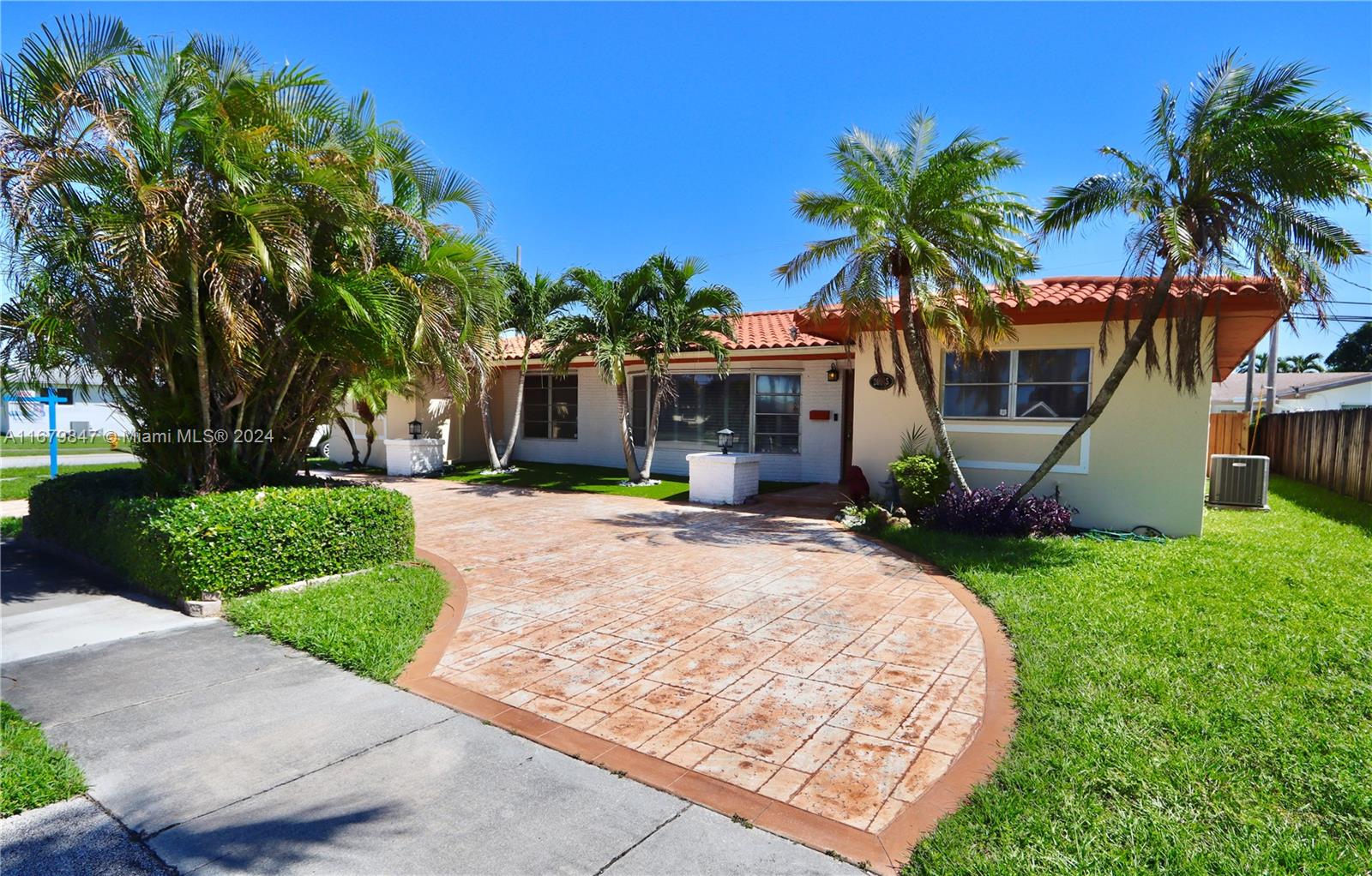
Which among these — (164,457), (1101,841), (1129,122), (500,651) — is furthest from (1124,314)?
(164,457)

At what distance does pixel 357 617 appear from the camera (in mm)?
5562

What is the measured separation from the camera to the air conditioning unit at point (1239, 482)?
11898mm

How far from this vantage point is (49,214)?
5.82 metres

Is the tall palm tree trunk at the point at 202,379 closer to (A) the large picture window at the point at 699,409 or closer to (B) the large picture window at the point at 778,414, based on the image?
(A) the large picture window at the point at 699,409

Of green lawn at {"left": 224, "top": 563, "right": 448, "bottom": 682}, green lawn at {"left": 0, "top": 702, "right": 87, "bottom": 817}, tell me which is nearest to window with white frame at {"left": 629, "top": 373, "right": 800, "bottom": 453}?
green lawn at {"left": 224, "top": 563, "right": 448, "bottom": 682}

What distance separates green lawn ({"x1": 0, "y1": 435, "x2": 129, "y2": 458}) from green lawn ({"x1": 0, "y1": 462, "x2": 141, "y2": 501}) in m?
4.73

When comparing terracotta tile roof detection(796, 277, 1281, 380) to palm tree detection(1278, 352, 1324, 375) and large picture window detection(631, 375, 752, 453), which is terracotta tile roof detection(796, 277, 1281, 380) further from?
palm tree detection(1278, 352, 1324, 375)

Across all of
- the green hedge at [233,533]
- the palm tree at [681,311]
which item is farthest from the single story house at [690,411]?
the green hedge at [233,533]

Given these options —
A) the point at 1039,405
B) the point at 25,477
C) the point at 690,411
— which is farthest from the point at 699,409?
the point at 25,477

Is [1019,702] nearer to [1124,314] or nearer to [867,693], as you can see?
[867,693]

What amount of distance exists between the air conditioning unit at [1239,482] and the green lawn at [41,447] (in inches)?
1188

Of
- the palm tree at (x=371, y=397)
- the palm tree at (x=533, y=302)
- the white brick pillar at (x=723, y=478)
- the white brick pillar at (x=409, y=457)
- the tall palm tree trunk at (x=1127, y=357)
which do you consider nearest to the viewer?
the tall palm tree trunk at (x=1127, y=357)

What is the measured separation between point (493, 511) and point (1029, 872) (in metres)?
10.4

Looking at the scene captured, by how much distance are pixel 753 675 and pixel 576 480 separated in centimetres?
1176
